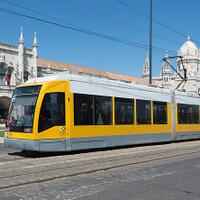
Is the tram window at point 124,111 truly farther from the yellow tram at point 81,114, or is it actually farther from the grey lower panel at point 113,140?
the grey lower panel at point 113,140

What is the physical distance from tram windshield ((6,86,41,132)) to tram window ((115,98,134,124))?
412 cm

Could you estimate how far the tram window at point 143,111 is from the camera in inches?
687

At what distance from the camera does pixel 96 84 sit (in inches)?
598

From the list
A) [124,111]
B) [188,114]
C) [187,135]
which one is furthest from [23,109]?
[188,114]

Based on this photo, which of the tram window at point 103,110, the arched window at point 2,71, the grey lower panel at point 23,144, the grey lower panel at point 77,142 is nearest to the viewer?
the grey lower panel at point 23,144

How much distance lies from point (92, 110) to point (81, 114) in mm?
681

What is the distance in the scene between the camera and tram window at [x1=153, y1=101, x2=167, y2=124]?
18828mm

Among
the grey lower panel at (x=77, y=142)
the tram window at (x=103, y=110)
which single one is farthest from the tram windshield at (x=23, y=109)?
the tram window at (x=103, y=110)

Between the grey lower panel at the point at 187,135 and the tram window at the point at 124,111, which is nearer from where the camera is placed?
the tram window at the point at 124,111

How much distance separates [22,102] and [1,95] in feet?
142

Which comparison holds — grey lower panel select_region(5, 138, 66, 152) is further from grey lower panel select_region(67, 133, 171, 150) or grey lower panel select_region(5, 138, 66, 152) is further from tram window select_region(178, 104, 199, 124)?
tram window select_region(178, 104, 199, 124)

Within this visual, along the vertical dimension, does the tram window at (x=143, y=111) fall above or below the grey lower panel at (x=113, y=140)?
above

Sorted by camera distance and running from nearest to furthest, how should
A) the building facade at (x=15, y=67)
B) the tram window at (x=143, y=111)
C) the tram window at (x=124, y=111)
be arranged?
the tram window at (x=124, y=111)
the tram window at (x=143, y=111)
the building facade at (x=15, y=67)

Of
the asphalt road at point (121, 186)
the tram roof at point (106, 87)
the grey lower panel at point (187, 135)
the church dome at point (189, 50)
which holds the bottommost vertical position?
the asphalt road at point (121, 186)
